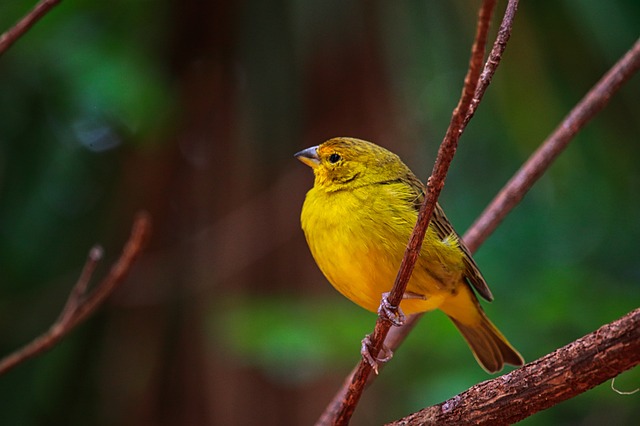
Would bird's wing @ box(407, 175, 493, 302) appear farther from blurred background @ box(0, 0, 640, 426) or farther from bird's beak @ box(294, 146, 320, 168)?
blurred background @ box(0, 0, 640, 426)

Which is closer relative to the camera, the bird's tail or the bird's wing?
the bird's wing

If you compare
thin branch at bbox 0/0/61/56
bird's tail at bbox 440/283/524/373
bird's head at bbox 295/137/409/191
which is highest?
thin branch at bbox 0/0/61/56

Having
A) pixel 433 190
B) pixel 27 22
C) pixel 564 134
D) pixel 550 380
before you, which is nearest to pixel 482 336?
pixel 564 134

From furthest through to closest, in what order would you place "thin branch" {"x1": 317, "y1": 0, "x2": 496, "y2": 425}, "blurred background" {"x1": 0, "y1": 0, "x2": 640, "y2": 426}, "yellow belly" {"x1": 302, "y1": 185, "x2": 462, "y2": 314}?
"blurred background" {"x1": 0, "y1": 0, "x2": 640, "y2": 426}, "yellow belly" {"x1": 302, "y1": 185, "x2": 462, "y2": 314}, "thin branch" {"x1": 317, "y1": 0, "x2": 496, "y2": 425}

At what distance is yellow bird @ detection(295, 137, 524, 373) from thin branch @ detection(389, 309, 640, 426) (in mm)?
768

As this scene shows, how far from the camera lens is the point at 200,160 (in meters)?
4.75

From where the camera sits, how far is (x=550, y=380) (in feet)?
6.09

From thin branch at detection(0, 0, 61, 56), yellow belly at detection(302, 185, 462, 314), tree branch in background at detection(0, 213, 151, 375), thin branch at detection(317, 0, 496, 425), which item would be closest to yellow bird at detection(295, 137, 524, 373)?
yellow belly at detection(302, 185, 462, 314)

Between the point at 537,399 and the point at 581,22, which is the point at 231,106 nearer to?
the point at 581,22

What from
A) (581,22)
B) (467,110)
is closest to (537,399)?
(467,110)

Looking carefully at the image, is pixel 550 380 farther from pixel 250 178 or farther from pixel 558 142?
pixel 250 178

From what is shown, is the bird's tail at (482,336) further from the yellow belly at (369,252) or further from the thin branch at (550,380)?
the thin branch at (550,380)

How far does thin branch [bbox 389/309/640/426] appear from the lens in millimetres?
1726

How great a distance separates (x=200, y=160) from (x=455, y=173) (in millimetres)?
1461
